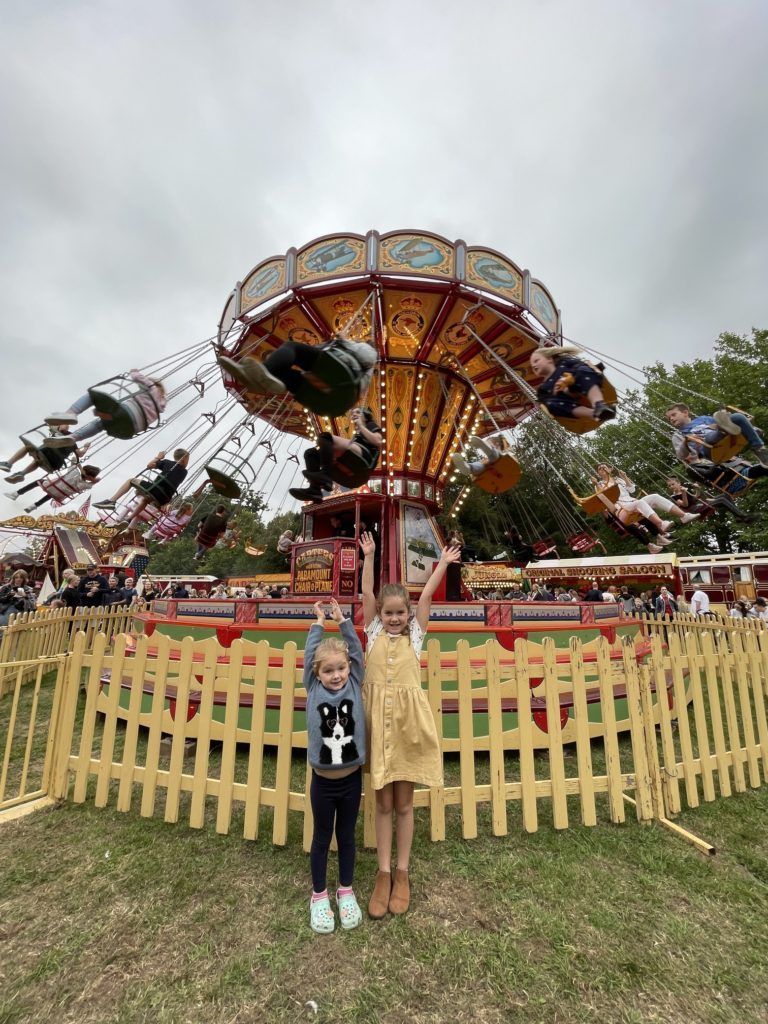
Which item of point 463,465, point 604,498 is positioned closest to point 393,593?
point 463,465

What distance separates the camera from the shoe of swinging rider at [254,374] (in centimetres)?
346

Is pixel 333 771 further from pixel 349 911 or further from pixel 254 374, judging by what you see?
pixel 254 374

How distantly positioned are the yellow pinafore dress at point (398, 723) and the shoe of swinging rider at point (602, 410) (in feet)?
9.83

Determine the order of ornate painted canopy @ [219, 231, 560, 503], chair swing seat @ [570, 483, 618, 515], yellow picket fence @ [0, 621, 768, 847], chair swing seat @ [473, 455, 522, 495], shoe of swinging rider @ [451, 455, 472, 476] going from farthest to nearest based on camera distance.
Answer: ornate painted canopy @ [219, 231, 560, 503] < chair swing seat @ [570, 483, 618, 515] < shoe of swinging rider @ [451, 455, 472, 476] < chair swing seat @ [473, 455, 522, 495] < yellow picket fence @ [0, 621, 768, 847]

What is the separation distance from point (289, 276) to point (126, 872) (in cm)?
763

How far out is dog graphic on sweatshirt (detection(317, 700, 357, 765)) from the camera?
232 centimetres

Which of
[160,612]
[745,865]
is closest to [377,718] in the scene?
[745,865]

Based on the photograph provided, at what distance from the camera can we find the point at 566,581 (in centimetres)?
2100

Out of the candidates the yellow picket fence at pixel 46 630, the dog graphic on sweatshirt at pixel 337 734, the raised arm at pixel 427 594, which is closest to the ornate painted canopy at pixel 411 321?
the raised arm at pixel 427 594

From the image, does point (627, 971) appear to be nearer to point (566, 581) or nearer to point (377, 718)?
point (377, 718)

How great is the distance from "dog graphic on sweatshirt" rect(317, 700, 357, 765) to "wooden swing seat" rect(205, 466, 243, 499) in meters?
5.18

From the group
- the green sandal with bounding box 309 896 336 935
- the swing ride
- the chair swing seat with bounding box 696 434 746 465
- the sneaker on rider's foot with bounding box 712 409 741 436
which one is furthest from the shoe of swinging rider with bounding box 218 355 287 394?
the chair swing seat with bounding box 696 434 746 465

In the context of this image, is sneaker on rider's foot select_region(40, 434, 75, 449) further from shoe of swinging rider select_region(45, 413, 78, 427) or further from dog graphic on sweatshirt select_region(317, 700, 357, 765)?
dog graphic on sweatshirt select_region(317, 700, 357, 765)

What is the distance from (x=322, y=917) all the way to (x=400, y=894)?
1.36 ft
